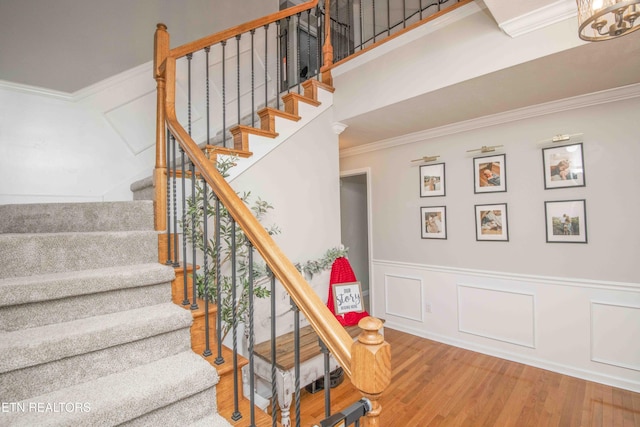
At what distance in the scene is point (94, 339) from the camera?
1.14 metres

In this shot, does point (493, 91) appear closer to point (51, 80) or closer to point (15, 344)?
point (15, 344)

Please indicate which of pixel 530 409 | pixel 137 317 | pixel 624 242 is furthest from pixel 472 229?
pixel 137 317

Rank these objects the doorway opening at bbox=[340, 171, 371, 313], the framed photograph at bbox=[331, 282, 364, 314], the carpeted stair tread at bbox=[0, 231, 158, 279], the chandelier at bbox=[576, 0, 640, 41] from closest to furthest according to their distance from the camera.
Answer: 1. the chandelier at bbox=[576, 0, 640, 41]
2. the carpeted stair tread at bbox=[0, 231, 158, 279]
3. the framed photograph at bbox=[331, 282, 364, 314]
4. the doorway opening at bbox=[340, 171, 371, 313]

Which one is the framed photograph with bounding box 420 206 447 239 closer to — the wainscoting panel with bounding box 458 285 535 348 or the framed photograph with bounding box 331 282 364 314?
the wainscoting panel with bounding box 458 285 535 348

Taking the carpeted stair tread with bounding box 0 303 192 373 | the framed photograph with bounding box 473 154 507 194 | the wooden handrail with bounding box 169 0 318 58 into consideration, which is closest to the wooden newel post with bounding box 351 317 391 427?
the carpeted stair tread with bounding box 0 303 192 373

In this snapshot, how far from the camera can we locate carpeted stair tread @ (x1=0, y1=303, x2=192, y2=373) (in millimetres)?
1021

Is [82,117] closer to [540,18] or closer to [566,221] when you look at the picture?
[540,18]

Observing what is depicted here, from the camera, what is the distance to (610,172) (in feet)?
8.07

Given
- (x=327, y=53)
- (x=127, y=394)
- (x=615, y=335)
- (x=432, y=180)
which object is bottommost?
(x=615, y=335)

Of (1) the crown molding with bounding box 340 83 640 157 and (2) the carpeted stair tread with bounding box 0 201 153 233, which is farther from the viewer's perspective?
(1) the crown molding with bounding box 340 83 640 157

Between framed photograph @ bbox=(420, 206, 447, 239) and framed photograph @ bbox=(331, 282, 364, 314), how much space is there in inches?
47.6

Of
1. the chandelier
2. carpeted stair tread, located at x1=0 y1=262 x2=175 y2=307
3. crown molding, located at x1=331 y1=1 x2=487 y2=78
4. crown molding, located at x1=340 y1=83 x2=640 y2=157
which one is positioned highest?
crown molding, located at x1=331 y1=1 x2=487 y2=78

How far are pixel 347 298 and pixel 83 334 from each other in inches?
77.4

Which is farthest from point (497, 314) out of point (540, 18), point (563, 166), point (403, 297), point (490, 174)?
point (540, 18)
